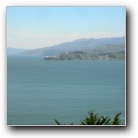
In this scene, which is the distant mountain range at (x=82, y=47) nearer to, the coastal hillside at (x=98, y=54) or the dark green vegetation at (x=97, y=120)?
the coastal hillside at (x=98, y=54)

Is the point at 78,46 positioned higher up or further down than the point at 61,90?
higher up

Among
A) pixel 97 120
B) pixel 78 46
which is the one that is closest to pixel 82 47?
pixel 78 46

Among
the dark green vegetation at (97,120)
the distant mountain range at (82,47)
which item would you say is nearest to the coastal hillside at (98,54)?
the distant mountain range at (82,47)

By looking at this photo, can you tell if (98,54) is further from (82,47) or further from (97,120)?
(97,120)
